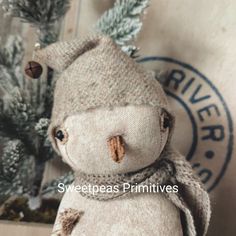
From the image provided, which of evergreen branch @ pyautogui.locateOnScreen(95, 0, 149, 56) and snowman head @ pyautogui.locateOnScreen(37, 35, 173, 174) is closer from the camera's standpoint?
snowman head @ pyautogui.locateOnScreen(37, 35, 173, 174)

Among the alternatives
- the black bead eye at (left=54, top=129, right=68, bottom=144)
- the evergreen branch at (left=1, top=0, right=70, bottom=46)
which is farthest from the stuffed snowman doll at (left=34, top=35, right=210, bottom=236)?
the evergreen branch at (left=1, top=0, right=70, bottom=46)

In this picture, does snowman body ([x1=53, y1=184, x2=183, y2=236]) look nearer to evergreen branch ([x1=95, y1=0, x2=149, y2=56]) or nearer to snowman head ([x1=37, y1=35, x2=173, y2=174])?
snowman head ([x1=37, y1=35, x2=173, y2=174])

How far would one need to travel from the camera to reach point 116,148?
0.47 meters

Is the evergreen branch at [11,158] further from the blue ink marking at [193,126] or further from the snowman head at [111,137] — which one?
the blue ink marking at [193,126]

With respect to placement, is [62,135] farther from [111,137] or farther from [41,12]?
[41,12]

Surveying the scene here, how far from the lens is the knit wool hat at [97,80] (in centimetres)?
Answer: 48

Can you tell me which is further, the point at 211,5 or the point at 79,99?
the point at 211,5

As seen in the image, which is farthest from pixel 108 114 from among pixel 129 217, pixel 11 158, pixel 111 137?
pixel 11 158

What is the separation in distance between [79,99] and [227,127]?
1.17ft

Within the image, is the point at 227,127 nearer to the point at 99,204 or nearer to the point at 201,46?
the point at 201,46

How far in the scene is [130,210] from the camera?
0.50 metres

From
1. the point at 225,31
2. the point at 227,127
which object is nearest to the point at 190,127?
the point at 227,127

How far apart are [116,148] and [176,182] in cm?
14

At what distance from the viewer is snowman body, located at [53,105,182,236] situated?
18.9 inches
